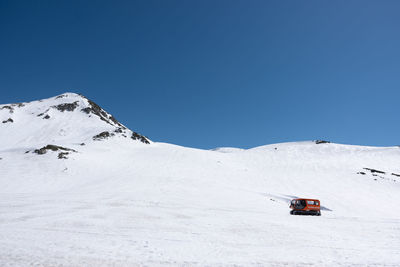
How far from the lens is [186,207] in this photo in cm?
1823

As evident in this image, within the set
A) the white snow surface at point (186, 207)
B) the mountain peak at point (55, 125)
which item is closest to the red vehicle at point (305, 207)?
the white snow surface at point (186, 207)

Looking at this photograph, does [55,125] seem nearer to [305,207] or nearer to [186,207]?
[186,207]

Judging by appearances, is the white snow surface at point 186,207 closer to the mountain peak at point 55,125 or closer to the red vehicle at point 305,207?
the mountain peak at point 55,125

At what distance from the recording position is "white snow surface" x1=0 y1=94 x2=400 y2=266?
7727 millimetres

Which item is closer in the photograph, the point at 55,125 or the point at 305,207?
the point at 305,207

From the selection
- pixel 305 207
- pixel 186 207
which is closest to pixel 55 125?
pixel 186 207

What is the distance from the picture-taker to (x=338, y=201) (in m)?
28.7

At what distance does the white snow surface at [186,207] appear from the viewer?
25.3ft

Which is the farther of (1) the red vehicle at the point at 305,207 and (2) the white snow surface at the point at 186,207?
(1) the red vehicle at the point at 305,207

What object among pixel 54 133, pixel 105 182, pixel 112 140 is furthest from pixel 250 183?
pixel 54 133

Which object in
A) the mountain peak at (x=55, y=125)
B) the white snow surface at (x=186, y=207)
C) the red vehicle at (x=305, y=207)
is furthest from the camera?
the mountain peak at (x=55, y=125)

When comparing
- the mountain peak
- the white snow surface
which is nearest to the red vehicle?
the white snow surface

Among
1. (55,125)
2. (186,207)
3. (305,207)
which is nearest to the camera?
(186,207)

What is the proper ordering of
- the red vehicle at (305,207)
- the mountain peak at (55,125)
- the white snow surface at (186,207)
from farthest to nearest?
the mountain peak at (55,125), the red vehicle at (305,207), the white snow surface at (186,207)
